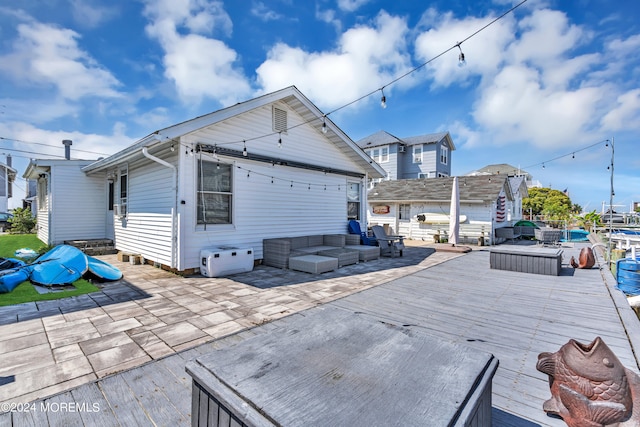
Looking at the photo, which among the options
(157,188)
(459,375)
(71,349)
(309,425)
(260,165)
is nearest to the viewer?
(309,425)

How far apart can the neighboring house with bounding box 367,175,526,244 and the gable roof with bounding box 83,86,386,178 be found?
438 centimetres

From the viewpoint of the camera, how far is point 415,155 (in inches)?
922

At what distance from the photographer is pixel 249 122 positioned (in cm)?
746

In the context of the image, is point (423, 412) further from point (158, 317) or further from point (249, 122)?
point (249, 122)

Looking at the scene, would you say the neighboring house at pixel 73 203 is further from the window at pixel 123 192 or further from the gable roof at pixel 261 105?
the window at pixel 123 192

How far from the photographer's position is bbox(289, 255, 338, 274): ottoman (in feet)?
22.0

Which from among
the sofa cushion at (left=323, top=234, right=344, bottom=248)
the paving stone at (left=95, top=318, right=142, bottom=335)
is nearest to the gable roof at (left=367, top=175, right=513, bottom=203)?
the sofa cushion at (left=323, top=234, right=344, bottom=248)

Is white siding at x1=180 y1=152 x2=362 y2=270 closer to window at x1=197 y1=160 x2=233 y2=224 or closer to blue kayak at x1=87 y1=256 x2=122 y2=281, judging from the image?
window at x1=197 y1=160 x2=233 y2=224

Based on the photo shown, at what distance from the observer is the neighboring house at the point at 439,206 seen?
46.5 feet

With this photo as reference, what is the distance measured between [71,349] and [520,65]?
11147 mm

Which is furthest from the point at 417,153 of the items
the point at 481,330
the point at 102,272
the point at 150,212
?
the point at 102,272

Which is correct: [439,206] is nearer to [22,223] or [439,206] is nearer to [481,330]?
[481,330]

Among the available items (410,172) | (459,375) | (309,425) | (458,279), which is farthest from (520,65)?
(410,172)

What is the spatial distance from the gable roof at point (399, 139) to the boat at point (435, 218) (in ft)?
31.5
